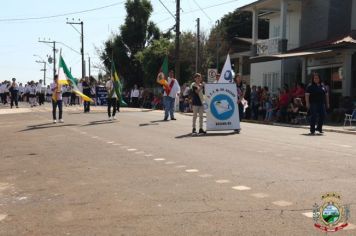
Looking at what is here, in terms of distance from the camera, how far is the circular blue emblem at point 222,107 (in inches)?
619

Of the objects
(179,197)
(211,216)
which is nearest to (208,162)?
(179,197)

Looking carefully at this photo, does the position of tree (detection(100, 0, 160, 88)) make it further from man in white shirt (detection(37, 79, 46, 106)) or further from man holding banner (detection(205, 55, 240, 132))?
man holding banner (detection(205, 55, 240, 132))

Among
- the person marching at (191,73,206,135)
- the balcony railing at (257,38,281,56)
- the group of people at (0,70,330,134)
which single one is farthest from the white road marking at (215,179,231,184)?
the balcony railing at (257,38,281,56)

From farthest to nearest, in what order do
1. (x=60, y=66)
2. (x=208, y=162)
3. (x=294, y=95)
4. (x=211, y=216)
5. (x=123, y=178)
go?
(x=294, y=95)
(x=60, y=66)
(x=208, y=162)
(x=123, y=178)
(x=211, y=216)

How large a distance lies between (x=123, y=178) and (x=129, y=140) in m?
5.40

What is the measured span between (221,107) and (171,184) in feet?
27.1

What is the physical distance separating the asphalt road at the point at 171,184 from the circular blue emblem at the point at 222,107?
2043 millimetres

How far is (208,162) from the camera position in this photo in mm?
9695

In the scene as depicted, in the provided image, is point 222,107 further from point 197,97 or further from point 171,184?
point 171,184

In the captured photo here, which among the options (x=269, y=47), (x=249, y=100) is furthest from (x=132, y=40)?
(x=249, y=100)

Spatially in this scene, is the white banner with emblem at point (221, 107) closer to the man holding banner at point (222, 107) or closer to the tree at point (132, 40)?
the man holding banner at point (222, 107)

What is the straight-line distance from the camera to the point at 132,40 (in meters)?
55.9

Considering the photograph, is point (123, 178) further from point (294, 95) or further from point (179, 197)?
point (294, 95)

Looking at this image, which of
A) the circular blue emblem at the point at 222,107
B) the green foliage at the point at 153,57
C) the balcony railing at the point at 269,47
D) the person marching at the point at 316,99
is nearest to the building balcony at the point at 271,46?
the balcony railing at the point at 269,47
